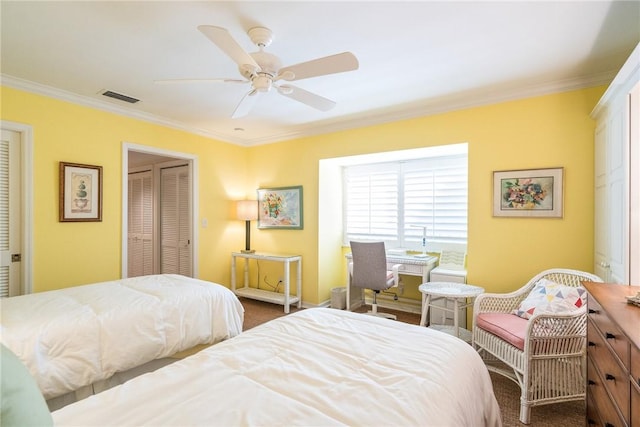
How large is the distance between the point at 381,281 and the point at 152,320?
2361 millimetres

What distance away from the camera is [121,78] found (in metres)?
2.70

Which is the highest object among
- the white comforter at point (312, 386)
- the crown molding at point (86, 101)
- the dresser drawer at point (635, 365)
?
the crown molding at point (86, 101)

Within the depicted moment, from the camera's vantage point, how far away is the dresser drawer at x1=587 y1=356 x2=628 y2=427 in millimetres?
1238

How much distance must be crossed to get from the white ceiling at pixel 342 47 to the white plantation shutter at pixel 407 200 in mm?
994

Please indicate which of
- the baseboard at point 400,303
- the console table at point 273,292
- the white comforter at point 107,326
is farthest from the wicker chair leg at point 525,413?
the console table at point 273,292

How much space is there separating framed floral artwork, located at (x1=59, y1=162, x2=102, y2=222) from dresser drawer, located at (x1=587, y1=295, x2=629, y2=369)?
4164mm

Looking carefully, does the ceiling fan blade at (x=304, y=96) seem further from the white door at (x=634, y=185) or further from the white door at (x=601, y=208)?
the white door at (x=601, y=208)

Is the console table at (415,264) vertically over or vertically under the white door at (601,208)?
under

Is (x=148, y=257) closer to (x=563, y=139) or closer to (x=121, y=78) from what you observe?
(x=121, y=78)

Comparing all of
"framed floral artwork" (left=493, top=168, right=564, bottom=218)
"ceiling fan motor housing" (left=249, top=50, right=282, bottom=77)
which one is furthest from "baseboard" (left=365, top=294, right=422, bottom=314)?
"ceiling fan motor housing" (left=249, top=50, right=282, bottom=77)

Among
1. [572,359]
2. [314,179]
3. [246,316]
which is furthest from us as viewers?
[314,179]

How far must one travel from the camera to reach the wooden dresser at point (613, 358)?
1.05 meters

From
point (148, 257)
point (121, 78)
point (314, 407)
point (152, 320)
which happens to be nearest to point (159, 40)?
point (121, 78)

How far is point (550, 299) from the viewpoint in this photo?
2.27 metres
